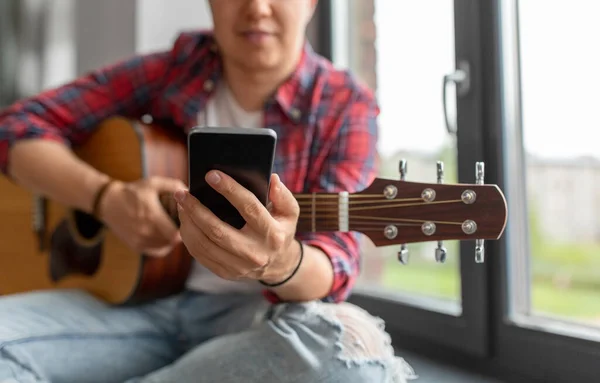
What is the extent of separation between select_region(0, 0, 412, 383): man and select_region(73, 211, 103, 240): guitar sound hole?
0.09m

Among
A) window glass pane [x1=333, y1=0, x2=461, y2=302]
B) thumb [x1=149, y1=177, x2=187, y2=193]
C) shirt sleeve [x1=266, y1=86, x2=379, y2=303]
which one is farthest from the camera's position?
window glass pane [x1=333, y1=0, x2=461, y2=302]

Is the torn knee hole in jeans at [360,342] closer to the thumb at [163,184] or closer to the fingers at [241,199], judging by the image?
the fingers at [241,199]

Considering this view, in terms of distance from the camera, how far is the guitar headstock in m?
0.69

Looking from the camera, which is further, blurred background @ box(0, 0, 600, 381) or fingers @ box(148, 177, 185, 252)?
blurred background @ box(0, 0, 600, 381)

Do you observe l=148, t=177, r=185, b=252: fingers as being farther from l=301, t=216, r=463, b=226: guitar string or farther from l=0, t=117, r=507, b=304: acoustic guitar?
l=301, t=216, r=463, b=226: guitar string

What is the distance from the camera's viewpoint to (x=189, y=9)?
166 cm

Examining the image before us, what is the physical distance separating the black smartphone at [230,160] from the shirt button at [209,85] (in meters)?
0.44

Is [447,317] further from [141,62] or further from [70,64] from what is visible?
[70,64]

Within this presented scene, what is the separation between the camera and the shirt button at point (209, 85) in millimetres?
1047

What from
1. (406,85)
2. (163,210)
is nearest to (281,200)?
(163,210)

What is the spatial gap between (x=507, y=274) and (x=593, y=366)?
0.20 meters

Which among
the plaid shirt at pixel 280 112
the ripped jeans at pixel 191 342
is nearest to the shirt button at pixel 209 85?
the plaid shirt at pixel 280 112

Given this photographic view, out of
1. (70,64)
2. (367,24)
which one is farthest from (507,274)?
(70,64)

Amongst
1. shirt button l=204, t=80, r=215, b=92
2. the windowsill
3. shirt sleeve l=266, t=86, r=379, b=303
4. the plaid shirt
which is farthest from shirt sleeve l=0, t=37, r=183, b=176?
the windowsill
